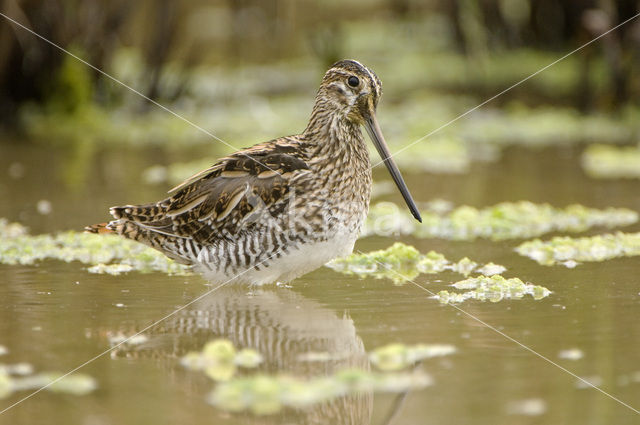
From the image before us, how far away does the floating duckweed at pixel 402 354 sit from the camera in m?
3.93

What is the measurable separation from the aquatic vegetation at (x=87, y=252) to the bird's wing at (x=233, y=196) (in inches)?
12.8

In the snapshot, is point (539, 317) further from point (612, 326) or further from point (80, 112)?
point (80, 112)

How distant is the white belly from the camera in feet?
16.1

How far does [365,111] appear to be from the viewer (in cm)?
537

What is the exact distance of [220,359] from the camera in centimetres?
401

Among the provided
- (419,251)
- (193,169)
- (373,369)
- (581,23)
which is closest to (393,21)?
(581,23)

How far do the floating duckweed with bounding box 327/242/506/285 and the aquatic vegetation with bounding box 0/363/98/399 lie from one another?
1.89 m

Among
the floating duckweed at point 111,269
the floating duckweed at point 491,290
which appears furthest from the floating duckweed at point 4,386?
the floating duckweed at point 491,290

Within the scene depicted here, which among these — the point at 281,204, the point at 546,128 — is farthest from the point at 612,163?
the point at 281,204

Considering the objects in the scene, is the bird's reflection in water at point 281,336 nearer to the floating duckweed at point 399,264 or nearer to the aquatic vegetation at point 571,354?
the floating duckweed at point 399,264

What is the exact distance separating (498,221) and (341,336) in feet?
7.31

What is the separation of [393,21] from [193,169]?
6.97 meters

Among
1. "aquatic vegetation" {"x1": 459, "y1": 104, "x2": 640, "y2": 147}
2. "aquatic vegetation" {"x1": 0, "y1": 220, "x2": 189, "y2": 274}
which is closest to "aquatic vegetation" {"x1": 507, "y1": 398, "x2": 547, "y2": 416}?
"aquatic vegetation" {"x1": 0, "y1": 220, "x2": 189, "y2": 274}

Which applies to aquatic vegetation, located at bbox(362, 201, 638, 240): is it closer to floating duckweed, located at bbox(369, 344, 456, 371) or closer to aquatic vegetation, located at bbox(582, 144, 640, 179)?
aquatic vegetation, located at bbox(582, 144, 640, 179)
